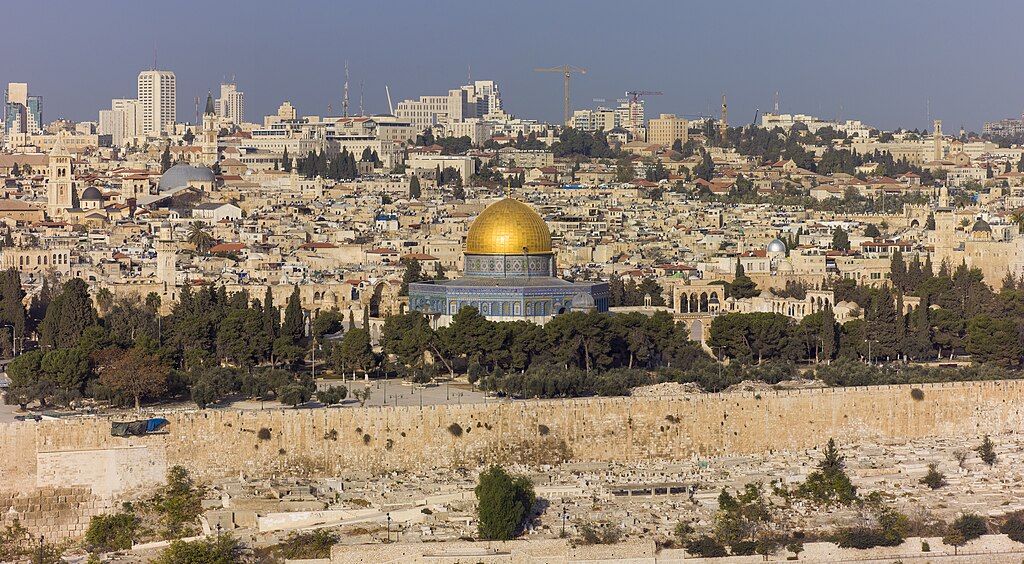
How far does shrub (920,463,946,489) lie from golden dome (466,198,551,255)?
579 inches

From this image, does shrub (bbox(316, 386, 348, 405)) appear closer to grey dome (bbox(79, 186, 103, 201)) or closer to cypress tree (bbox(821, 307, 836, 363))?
cypress tree (bbox(821, 307, 836, 363))

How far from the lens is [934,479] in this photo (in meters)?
33.8

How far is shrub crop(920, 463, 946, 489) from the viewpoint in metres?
33.8

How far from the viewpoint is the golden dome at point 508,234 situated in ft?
154

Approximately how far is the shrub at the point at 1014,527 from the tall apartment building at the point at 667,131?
94.6 metres

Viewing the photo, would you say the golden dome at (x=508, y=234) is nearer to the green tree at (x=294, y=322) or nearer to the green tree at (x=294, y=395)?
the green tree at (x=294, y=322)

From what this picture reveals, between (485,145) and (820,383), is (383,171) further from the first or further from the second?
(820,383)

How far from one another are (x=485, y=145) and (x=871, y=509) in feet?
288

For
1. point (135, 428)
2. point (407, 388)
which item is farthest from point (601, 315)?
point (135, 428)

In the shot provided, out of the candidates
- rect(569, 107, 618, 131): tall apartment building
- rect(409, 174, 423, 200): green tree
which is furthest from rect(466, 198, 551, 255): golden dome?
rect(569, 107, 618, 131): tall apartment building

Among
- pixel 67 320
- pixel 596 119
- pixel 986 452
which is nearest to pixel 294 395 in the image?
pixel 67 320

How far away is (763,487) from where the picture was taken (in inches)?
1307

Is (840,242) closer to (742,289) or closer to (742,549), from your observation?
(742,289)

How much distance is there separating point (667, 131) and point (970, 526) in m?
96.3
